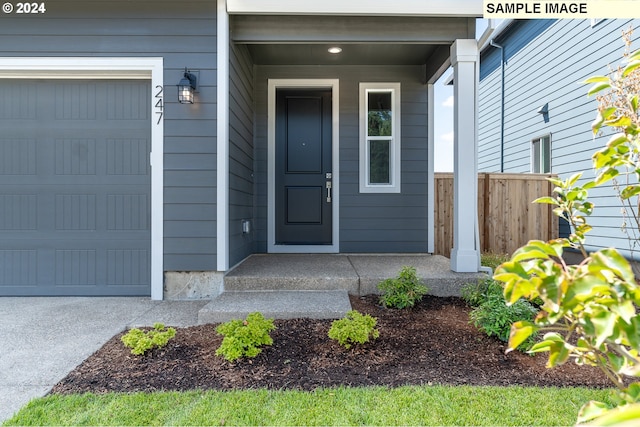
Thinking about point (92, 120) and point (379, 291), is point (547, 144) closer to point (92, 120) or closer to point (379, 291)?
point (379, 291)

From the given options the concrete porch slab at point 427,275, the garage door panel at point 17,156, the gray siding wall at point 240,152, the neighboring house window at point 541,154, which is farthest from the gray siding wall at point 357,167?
the neighboring house window at point 541,154

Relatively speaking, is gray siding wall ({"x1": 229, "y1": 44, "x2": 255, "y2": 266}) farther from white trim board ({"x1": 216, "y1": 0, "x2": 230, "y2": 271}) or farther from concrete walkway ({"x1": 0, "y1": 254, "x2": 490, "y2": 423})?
concrete walkway ({"x1": 0, "y1": 254, "x2": 490, "y2": 423})

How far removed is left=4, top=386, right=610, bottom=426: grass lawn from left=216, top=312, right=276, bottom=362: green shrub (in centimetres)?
29

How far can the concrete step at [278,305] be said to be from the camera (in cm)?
281

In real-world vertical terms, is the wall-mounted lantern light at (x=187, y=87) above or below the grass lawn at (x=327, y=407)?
above

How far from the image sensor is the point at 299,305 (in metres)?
2.95

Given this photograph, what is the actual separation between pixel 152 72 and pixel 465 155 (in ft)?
10.5

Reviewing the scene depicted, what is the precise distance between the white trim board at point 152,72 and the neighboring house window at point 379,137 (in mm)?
→ 2513

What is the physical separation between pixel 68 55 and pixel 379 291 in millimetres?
3766

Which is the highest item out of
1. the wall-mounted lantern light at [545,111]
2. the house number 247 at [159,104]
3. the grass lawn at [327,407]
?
the wall-mounted lantern light at [545,111]

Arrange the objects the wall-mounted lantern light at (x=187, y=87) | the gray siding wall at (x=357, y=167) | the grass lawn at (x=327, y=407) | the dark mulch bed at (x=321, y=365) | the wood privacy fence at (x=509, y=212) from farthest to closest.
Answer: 1. the wood privacy fence at (x=509, y=212)
2. the gray siding wall at (x=357, y=167)
3. the wall-mounted lantern light at (x=187, y=87)
4. the dark mulch bed at (x=321, y=365)
5. the grass lawn at (x=327, y=407)

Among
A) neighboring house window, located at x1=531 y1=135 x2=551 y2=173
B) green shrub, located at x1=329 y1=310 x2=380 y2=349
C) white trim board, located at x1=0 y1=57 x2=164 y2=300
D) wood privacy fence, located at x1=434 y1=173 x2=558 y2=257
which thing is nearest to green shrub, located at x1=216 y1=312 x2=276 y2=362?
green shrub, located at x1=329 y1=310 x2=380 y2=349

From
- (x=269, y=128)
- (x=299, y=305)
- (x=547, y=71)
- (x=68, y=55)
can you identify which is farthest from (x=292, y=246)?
(x=547, y=71)

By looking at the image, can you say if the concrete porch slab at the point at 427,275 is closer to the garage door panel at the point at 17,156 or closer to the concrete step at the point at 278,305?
the concrete step at the point at 278,305
